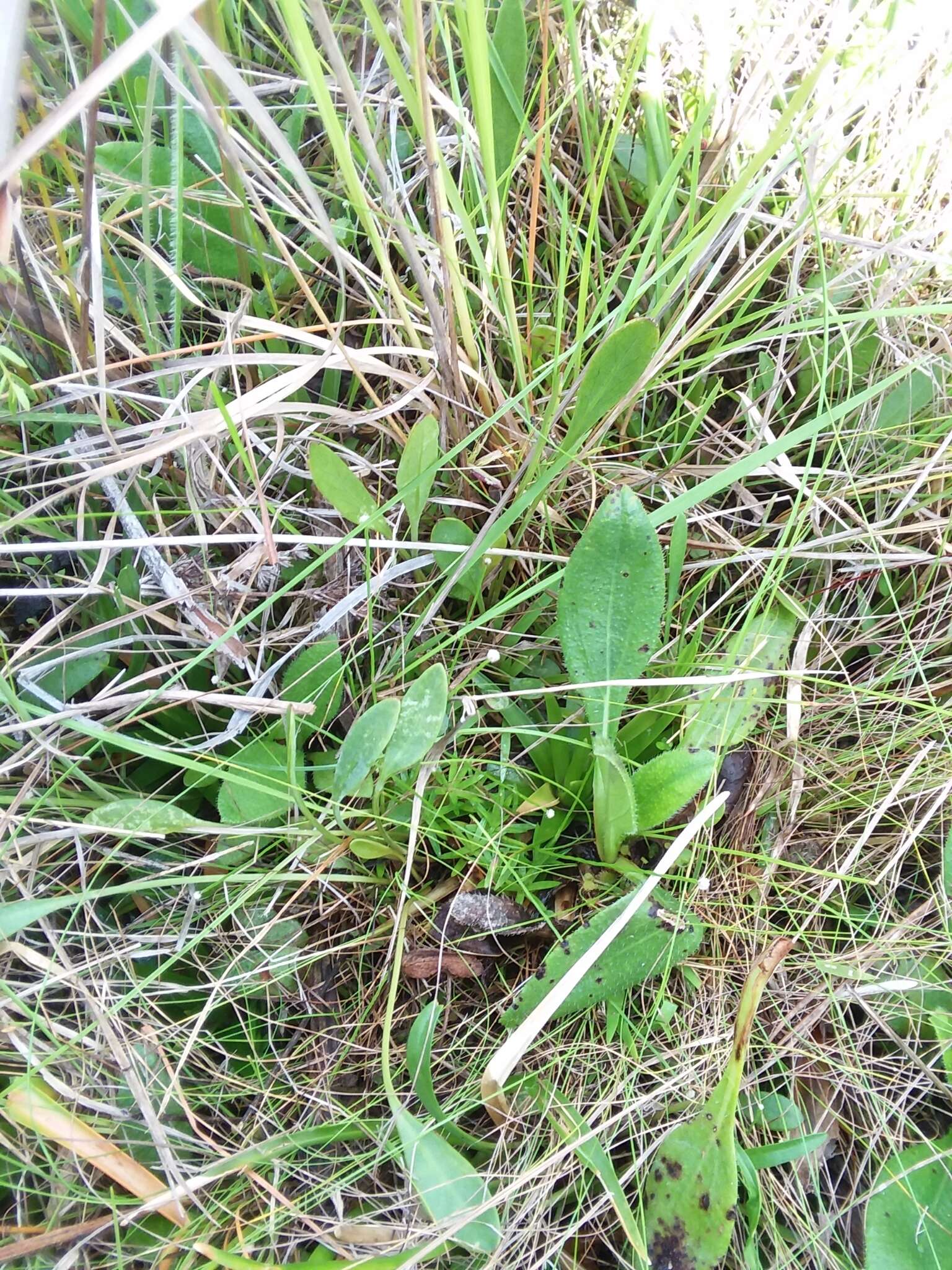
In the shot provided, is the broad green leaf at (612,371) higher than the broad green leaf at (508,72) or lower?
lower

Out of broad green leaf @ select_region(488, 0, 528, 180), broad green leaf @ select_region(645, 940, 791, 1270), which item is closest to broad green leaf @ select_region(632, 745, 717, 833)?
broad green leaf @ select_region(645, 940, 791, 1270)

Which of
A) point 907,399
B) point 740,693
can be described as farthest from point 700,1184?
point 907,399

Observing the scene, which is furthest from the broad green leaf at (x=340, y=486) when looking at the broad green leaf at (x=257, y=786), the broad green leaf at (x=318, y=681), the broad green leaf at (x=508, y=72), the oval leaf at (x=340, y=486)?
the broad green leaf at (x=508, y=72)

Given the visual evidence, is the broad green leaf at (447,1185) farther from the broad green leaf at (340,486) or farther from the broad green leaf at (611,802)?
the broad green leaf at (340,486)

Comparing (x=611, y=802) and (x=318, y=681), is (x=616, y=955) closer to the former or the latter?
(x=611, y=802)

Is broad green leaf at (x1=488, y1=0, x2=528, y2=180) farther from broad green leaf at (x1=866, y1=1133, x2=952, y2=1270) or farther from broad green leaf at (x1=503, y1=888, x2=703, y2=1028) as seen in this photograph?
→ broad green leaf at (x1=866, y1=1133, x2=952, y2=1270)

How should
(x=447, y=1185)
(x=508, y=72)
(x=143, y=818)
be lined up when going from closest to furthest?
(x=447, y=1185) → (x=143, y=818) → (x=508, y=72)
